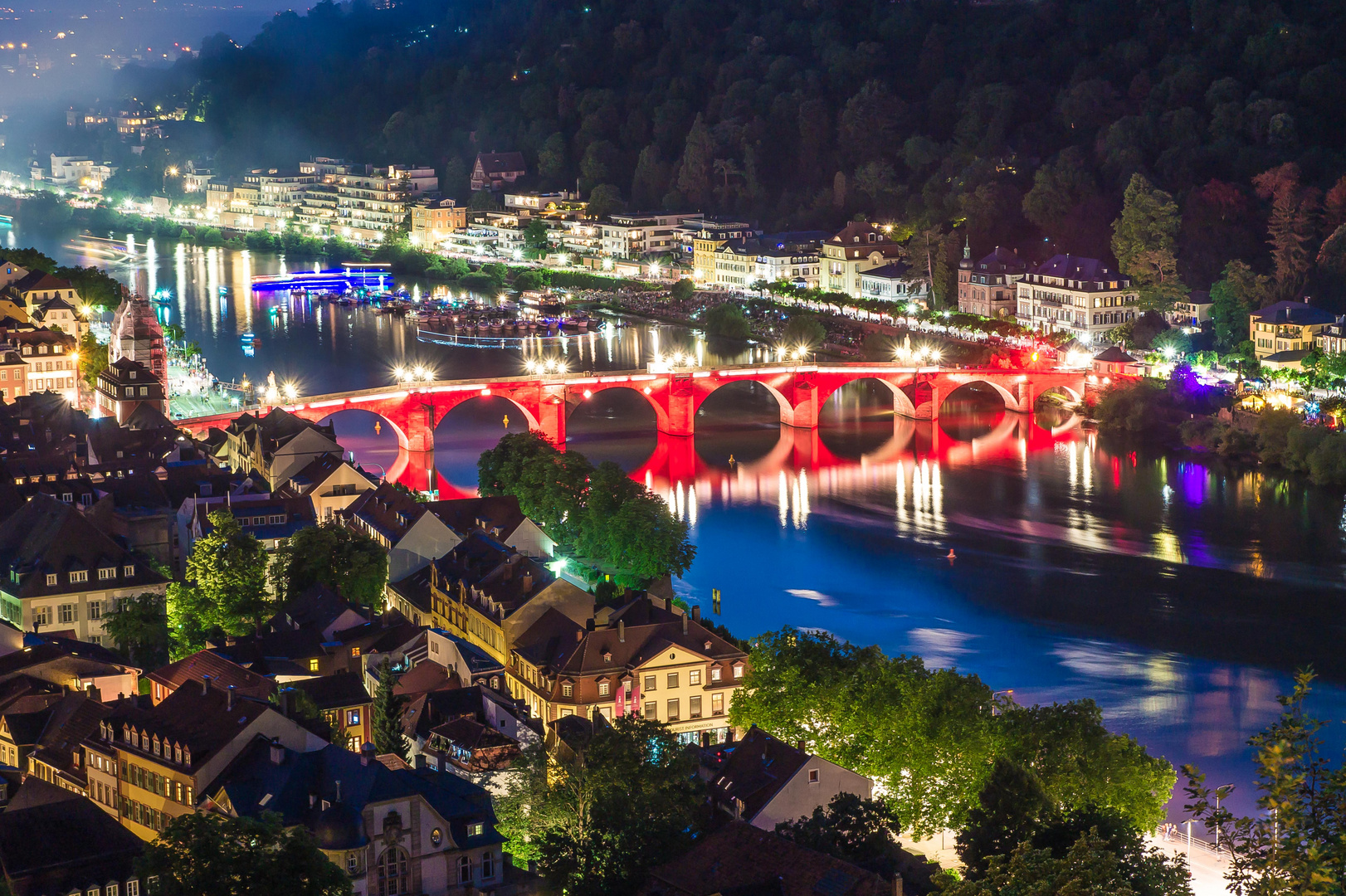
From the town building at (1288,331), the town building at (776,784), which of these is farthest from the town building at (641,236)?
the town building at (776,784)

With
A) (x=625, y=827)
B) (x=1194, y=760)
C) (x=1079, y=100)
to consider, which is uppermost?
(x=1079, y=100)

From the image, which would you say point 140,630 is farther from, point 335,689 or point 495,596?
point 495,596

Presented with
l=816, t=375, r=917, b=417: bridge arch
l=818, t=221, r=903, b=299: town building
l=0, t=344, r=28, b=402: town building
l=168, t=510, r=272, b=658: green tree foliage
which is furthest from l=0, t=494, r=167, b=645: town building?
l=818, t=221, r=903, b=299: town building

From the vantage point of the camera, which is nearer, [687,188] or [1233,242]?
[1233,242]

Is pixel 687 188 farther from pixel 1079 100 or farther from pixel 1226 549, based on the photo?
pixel 1226 549

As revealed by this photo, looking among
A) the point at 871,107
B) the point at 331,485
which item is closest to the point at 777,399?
the point at 331,485

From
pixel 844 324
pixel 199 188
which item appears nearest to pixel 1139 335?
pixel 844 324

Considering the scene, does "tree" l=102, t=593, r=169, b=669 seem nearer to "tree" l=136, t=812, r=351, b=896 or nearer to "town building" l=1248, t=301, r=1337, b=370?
"tree" l=136, t=812, r=351, b=896
